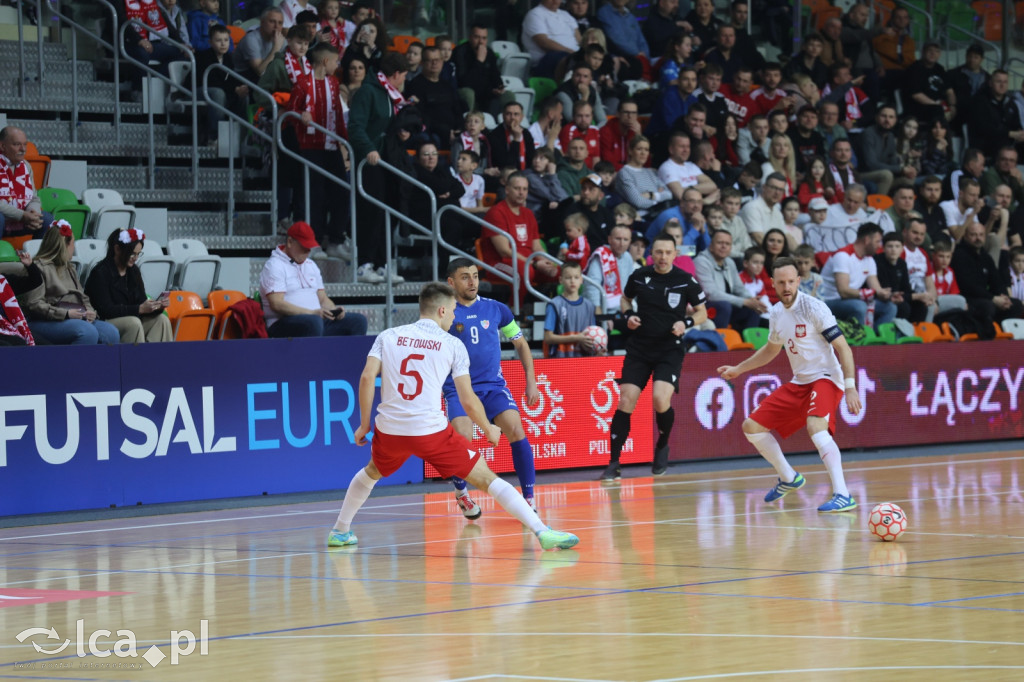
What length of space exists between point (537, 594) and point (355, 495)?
265 centimetres

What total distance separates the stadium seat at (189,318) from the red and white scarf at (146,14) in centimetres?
471

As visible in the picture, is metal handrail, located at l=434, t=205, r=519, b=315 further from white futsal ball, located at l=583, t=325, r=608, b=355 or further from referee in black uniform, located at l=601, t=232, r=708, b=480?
referee in black uniform, located at l=601, t=232, r=708, b=480

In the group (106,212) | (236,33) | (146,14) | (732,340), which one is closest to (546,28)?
(236,33)

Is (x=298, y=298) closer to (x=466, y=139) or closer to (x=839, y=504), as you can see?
(x=466, y=139)

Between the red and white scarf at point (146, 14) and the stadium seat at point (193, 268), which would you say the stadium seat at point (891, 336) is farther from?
the red and white scarf at point (146, 14)

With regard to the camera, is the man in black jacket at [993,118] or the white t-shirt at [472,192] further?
the man in black jacket at [993,118]

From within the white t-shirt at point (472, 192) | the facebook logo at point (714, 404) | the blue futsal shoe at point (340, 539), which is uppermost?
the white t-shirt at point (472, 192)

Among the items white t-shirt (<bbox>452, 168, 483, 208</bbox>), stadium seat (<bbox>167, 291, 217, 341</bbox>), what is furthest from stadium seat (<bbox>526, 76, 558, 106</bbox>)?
stadium seat (<bbox>167, 291, 217, 341</bbox>)

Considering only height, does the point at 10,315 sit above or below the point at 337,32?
below

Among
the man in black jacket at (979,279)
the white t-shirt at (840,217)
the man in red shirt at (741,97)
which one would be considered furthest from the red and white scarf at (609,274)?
the man in black jacket at (979,279)

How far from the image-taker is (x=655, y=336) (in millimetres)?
16062

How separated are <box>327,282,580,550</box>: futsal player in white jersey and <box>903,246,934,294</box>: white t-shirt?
12.6 meters

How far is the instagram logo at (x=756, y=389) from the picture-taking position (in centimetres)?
1838

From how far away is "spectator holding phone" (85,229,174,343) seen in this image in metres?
14.3
